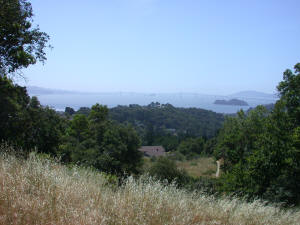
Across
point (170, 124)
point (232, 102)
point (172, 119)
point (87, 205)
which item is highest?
point (232, 102)

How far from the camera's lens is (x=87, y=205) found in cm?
328

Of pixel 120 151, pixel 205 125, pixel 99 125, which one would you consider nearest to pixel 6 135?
pixel 120 151

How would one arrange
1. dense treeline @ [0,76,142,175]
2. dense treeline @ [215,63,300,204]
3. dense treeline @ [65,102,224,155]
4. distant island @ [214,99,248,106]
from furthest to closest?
distant island @ [214,99,248,106] < dense treeline @ [65,102,224,155] < dense treeline @ [0,76,142,175] < dense treeline @ [215,63,300,204]

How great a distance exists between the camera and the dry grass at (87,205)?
116 inches

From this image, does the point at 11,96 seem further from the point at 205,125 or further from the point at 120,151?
the point at 205,125

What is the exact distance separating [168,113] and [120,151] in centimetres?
5649

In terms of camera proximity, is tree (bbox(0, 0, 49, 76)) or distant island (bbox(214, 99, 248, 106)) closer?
tree (bbox(0, 0, 49, 76))

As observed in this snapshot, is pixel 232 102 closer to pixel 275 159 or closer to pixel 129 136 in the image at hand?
pixel 129 136

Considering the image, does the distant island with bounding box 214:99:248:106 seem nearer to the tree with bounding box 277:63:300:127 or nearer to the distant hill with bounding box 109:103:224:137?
the distant hill with bounding box 109:103:224:137

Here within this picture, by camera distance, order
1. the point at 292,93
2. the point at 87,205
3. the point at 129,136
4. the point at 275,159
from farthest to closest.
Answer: the point at 129,136, the point at 292,93, the point at 275,159, the point at 87,205

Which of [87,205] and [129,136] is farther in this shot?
[129,136]

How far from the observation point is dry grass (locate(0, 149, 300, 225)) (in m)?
2.95

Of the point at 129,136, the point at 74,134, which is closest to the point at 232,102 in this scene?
the point at 129,136

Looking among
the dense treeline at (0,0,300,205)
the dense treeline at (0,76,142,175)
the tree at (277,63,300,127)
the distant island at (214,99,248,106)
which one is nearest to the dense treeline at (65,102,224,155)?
the distant island at (214,99,248,106)
